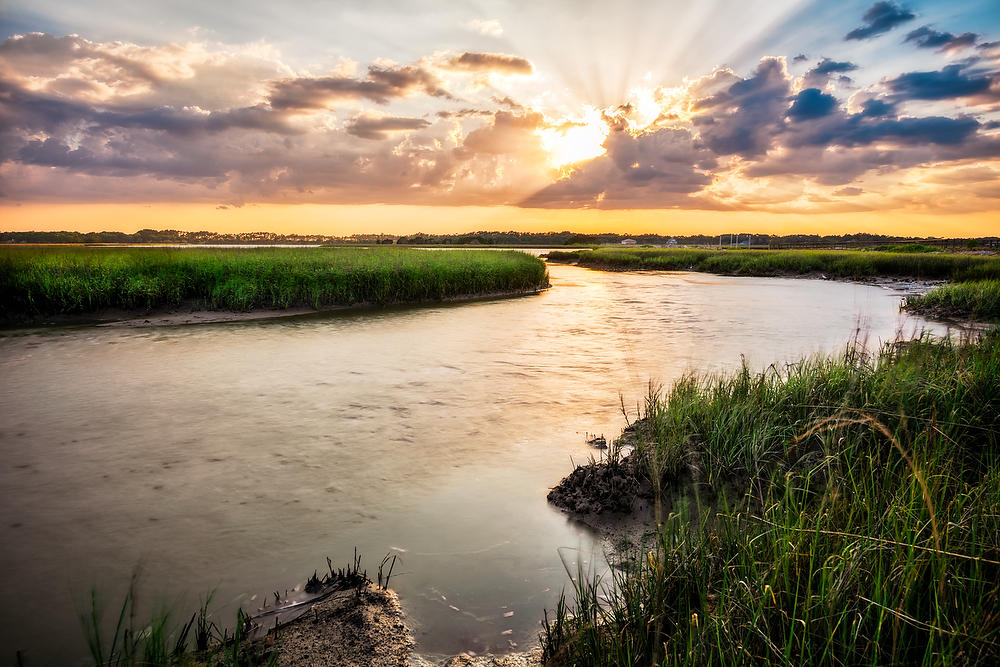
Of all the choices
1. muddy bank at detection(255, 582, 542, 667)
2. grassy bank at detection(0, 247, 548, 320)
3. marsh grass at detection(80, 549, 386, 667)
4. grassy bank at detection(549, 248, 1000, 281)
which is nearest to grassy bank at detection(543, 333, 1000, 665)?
muddy bank at detection(255, 582, 542, 667)

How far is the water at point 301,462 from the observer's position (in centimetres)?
378

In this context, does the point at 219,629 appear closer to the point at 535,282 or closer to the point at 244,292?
the point at 244,292

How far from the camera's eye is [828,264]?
45969 millimetres

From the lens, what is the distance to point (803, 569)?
2.83 metres

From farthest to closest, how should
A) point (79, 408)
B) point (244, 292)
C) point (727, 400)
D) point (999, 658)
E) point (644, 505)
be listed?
1. point (244, 292)
2. point (79, 408)
3. point (727, 400)
4. point (644, 505)
5. point (999, 658)

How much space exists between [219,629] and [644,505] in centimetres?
352

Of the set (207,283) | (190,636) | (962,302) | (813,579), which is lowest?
(190,636)

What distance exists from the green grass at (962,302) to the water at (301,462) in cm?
847

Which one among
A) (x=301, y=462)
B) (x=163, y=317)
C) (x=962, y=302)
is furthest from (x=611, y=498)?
(x=962, y=302)

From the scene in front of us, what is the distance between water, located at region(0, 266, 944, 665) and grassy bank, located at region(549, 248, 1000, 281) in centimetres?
3223

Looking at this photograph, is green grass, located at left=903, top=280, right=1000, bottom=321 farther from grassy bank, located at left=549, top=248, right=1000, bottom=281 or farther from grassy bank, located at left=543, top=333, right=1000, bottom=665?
grassy bank, located at left=543, top=333, right=1000, bottom=665

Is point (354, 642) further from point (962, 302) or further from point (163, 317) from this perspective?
point (962, 302)

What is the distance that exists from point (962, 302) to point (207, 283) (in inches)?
1075

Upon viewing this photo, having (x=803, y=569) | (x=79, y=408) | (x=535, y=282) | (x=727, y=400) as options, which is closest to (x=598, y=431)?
(x=727, y=400)
